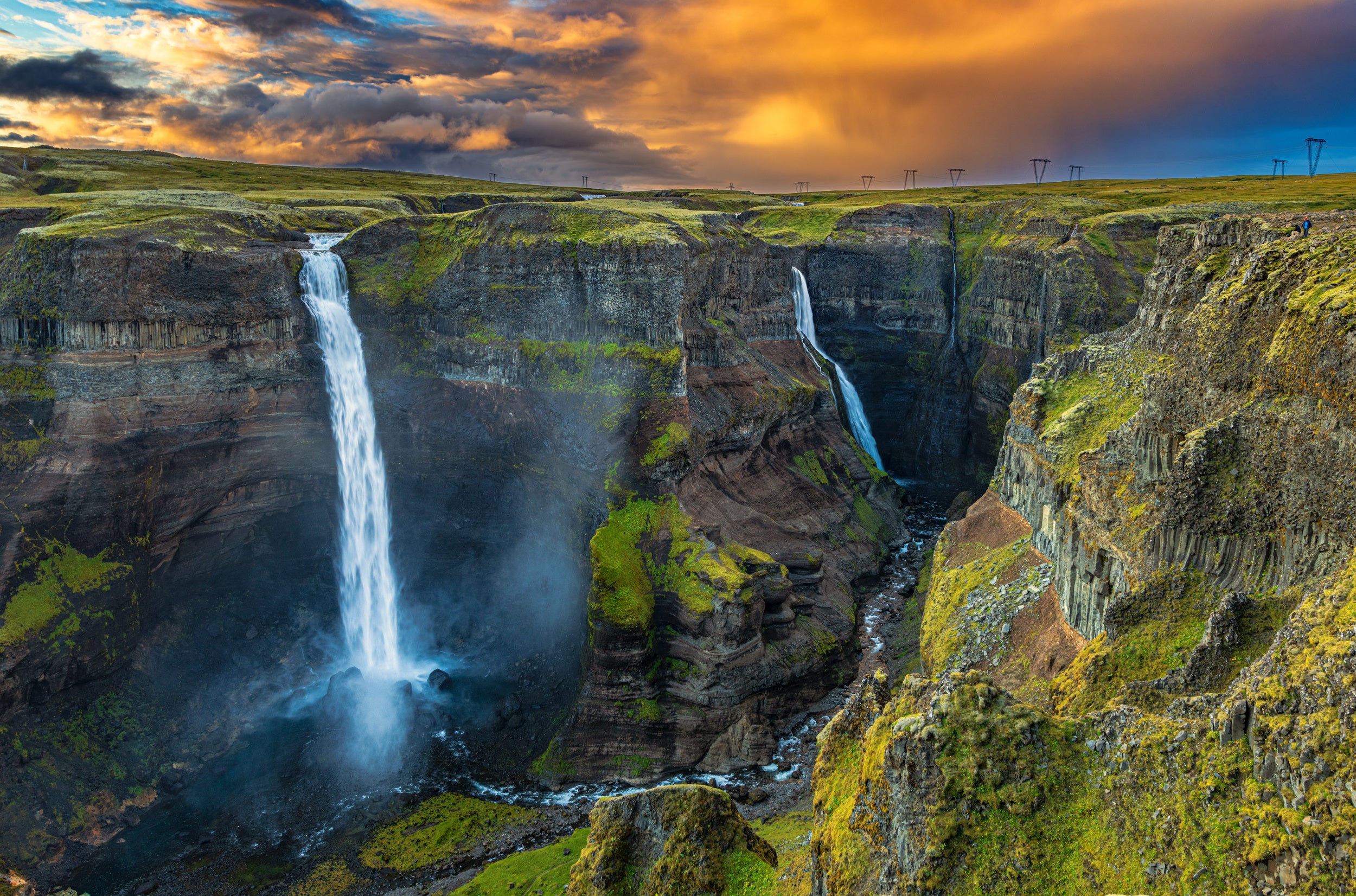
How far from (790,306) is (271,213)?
1739 inches

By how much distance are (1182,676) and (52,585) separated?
165 ft

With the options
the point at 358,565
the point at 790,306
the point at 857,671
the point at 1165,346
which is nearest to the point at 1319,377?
the point at 1165,346

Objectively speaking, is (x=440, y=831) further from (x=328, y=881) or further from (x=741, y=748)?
(x=741, y=748)

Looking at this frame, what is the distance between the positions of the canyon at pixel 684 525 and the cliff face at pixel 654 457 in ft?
0.81

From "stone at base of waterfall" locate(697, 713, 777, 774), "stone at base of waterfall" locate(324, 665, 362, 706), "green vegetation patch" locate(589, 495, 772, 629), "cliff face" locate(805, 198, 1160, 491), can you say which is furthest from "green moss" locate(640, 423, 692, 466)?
"cliff face" locate(805, 198, 1160, 491)

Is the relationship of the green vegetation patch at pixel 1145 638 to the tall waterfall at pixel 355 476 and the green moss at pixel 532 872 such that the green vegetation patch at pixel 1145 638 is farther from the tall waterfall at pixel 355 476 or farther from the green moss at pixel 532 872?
the tall waterfall at pixel 355 476

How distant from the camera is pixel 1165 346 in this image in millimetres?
25859

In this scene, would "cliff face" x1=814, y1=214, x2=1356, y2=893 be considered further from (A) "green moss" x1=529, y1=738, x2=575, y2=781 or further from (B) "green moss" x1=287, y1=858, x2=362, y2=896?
(B) "green moss" x1=287, y1=858, x2=362, y2=896

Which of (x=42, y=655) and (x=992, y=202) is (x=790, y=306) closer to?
(x=992, y=202)

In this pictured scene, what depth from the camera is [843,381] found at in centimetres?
8094

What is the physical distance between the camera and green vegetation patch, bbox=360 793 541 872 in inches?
1406

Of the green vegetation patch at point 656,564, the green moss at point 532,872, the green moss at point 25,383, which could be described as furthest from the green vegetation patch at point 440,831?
the green moss at point 25,383

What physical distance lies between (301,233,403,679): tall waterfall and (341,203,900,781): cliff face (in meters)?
1.66

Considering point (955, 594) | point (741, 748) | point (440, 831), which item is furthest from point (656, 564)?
point (955, 594)
